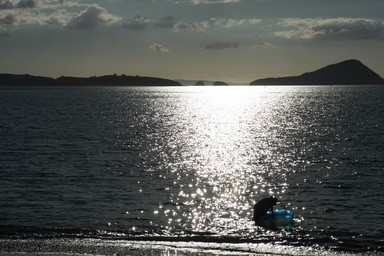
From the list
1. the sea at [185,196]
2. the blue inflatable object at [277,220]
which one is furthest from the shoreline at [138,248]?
A: the blue inflatable object at [277,220]

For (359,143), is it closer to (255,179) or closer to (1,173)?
(255,179)

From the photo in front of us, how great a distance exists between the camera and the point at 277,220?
125 feet

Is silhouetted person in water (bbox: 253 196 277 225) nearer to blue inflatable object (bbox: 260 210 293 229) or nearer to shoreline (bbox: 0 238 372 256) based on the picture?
blue inflatable object (bbox: 260 210 293 229)

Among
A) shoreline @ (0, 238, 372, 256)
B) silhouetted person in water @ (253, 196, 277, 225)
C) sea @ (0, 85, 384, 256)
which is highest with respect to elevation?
silhouetted person in water @ (253, 196, 277, 225)

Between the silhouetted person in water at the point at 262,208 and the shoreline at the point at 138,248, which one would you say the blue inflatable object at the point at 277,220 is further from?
the shoreline at the point at 138,248

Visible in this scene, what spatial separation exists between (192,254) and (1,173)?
32149 millimetres

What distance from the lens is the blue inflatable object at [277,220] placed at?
3775 cm

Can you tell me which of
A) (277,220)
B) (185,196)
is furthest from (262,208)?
(185,196)

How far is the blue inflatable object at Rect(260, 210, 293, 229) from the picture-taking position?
124 ft

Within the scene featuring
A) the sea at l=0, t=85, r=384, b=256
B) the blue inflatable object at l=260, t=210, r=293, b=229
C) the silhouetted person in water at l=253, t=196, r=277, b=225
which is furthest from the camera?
the silhouetted person in water at l=253, t=196, r=277, b=225

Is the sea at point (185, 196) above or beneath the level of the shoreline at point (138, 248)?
beneath

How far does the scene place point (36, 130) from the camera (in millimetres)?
105688

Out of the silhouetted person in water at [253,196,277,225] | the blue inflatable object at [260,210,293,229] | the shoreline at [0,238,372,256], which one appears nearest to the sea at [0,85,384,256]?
the shoreline at [0,238,372,256]

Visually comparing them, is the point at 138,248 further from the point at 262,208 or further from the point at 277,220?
the point at 277,220
